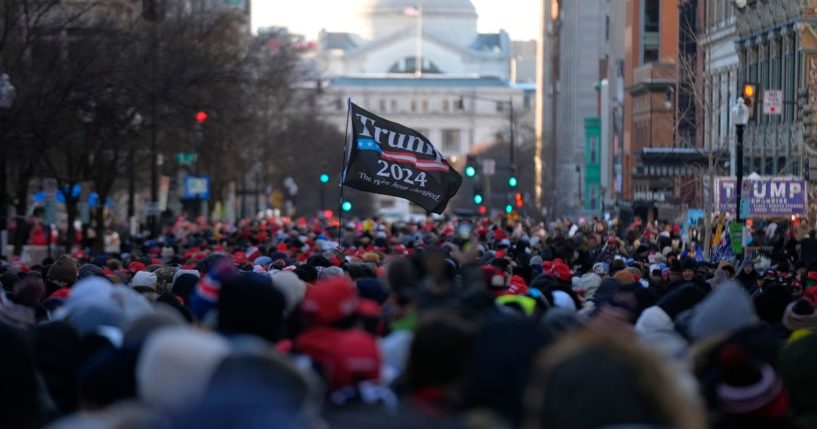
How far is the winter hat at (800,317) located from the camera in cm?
1250

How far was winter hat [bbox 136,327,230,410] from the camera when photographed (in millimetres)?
6840

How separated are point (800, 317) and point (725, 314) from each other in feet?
10.6

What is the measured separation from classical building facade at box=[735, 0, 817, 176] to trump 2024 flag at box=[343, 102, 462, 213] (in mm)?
18720

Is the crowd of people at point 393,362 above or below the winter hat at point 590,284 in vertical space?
above

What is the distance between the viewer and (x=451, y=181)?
21.7m

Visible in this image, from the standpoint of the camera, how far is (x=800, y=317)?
12.5 meters

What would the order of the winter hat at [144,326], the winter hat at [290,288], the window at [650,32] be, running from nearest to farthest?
the winter hat at [144,326], the winter hat at [290,288], the window at [650,32]

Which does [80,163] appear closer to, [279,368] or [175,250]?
[175,250]

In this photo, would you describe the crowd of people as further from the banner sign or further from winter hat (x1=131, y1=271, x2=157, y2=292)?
the banner sign

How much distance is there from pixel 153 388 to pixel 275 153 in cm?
7819

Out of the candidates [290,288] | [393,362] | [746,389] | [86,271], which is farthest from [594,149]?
[746,389]

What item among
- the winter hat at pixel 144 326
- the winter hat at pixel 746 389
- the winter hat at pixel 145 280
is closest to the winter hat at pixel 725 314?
the winter hat at pixel 746 389

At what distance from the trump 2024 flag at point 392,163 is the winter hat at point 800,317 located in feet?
27.0

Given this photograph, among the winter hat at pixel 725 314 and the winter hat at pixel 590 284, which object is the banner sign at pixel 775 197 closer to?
the winter hat at pixel 590 284
